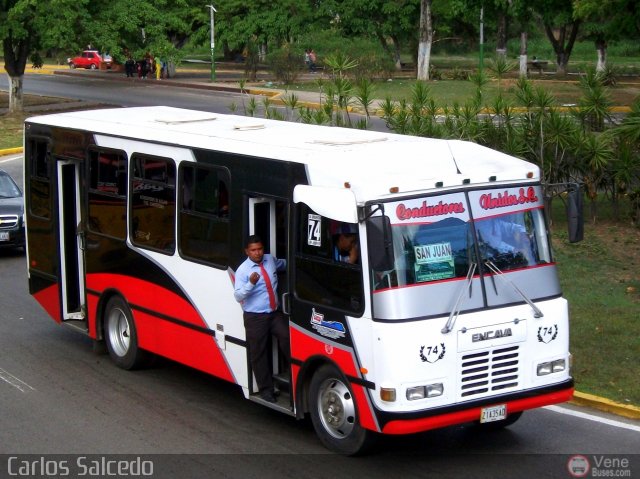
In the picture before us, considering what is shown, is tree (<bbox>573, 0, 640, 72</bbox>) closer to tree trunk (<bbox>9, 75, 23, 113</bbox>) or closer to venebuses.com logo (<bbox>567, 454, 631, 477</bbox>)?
venebuses.com logo (<bbox>567, 454, 631, 477</bbox>)

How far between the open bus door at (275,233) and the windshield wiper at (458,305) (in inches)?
64.6

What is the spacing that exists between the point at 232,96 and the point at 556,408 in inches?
1428

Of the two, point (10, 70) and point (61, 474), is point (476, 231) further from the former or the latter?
point (10, 70)

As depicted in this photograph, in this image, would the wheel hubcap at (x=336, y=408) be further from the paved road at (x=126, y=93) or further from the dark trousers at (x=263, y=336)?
the paved road at (x=126, y=93)

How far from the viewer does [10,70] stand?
37.0 meters

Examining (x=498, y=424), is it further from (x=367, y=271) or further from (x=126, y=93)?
(x=126, y=93)

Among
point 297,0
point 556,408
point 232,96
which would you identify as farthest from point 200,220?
point 297,0

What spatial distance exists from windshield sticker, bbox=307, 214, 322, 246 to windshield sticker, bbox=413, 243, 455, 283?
88 centimetres

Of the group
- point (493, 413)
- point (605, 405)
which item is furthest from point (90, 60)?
point (493, 413)

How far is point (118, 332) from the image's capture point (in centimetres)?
1190

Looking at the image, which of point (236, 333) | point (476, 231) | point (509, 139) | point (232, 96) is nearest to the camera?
point (476, 231)

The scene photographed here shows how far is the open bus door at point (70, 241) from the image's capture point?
1247 cm

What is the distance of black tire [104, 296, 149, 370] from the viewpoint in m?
11.5

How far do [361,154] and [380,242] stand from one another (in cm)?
102
